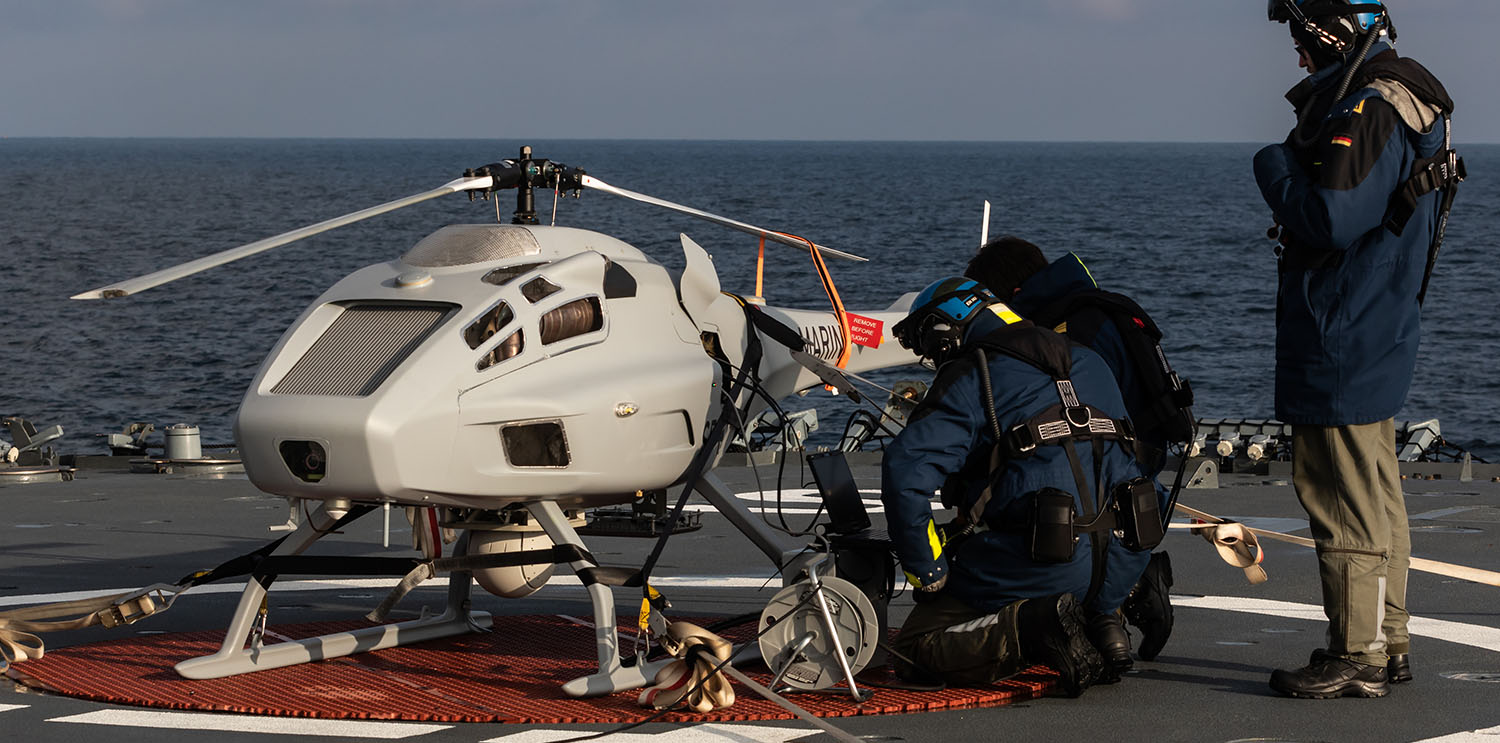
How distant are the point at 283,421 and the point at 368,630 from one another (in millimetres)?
1682

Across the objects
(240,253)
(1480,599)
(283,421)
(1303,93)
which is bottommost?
(1480,599)

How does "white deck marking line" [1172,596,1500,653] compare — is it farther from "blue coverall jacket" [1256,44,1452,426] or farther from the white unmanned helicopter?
the white unmanned helicopter

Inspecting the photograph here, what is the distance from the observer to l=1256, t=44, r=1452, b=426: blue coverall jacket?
6941 millimetres

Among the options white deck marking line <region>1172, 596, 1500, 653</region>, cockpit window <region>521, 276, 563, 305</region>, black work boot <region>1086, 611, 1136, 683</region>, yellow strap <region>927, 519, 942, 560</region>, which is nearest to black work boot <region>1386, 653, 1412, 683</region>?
white deck marking line <region>1172, 596, 1500, 653</region>

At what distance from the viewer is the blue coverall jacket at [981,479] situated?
7145 millimetres

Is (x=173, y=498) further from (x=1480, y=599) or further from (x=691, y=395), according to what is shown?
(x=1480, y=599)

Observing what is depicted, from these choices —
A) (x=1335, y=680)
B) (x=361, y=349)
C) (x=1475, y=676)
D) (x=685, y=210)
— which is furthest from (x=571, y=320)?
(x=1475, y=676)

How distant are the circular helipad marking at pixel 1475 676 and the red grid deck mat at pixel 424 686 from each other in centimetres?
179

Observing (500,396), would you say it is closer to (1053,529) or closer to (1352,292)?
(1053,529)

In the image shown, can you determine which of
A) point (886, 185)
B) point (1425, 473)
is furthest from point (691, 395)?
point (886, 185)

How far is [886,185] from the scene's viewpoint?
518ft

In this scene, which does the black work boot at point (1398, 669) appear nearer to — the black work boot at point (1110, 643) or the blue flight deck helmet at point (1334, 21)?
the black work boot at point (1110, 643)

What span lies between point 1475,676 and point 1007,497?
230 cm

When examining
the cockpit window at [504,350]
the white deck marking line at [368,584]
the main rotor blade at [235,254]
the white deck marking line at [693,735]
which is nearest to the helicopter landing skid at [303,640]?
the cockpit window at [504,350]
